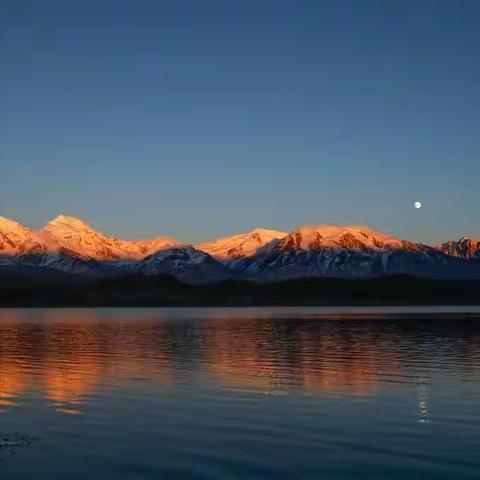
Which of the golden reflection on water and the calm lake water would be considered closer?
the calm lake water

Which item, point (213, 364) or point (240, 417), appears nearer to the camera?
point (240, 417)

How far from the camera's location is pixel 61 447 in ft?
103

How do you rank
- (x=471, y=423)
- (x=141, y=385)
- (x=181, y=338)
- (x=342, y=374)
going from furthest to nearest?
(x=181, y=338) → (x=342, y=374) → (x=141, y=385) → (x=471, y=423)

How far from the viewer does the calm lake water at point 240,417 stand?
28.2 m

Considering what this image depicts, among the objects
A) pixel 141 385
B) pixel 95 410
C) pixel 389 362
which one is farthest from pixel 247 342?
pixel 95 410

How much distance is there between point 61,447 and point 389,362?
130 feet

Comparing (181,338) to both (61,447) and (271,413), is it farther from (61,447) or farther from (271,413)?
(61,447)

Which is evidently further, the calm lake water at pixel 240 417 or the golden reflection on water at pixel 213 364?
the golden reflection on water at pixel 213 364

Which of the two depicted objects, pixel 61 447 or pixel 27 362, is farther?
pixel 27 362

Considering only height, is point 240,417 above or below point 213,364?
below

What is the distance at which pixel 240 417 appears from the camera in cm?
3797

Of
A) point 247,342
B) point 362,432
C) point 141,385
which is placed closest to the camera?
point 362,432

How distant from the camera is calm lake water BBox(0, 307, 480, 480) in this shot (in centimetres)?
2819

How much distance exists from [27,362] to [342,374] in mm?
26147
